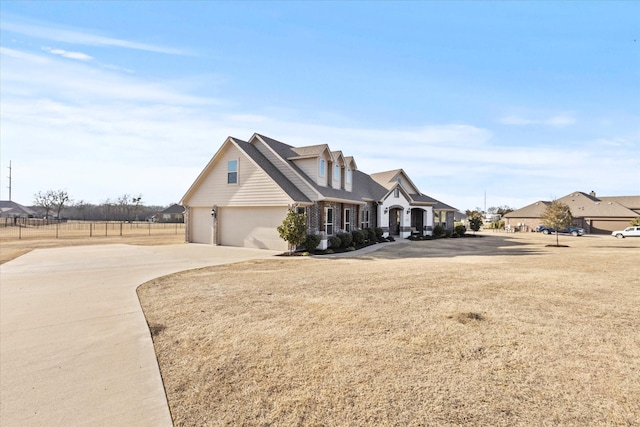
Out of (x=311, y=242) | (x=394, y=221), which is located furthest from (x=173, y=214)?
(x=311, y=242)

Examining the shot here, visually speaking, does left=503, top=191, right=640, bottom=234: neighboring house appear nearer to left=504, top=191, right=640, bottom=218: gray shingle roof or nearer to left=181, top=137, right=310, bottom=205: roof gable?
left=504, top=191, right=640, bottom=218: gray shingle roof

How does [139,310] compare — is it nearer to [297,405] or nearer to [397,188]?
[297,405]

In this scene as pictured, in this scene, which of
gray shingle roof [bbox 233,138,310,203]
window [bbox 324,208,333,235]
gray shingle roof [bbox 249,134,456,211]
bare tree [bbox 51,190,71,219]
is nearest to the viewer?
gray shingle roof [bbox 233,138,310,203]

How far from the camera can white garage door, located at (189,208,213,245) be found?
22.4m

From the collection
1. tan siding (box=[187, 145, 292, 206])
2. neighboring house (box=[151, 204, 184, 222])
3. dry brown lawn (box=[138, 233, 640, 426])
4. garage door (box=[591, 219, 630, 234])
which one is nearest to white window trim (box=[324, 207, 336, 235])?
tan siding (box=[187, 145, 292, 206])

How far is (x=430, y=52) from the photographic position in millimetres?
14547

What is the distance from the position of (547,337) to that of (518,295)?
2958 millimetres

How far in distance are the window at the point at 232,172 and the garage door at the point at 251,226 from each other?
71.2 inches

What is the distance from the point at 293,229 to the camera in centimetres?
1717

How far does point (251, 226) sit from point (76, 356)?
15548 millimetres

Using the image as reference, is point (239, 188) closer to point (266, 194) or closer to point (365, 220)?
point (266, 194)

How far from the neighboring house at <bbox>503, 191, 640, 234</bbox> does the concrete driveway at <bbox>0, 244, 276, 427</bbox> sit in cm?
4553

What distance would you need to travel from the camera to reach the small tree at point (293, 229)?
1722 centimetres

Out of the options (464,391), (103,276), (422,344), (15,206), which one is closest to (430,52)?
(422,344)
